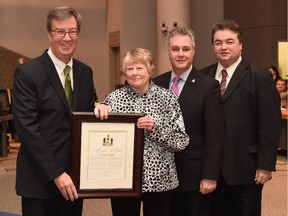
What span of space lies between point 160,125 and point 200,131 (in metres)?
0.36

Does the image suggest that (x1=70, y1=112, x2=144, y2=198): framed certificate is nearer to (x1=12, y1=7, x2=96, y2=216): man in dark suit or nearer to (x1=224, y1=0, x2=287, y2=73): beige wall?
(x1=12, y1=7, x2=96, y2=216): man in dark suit

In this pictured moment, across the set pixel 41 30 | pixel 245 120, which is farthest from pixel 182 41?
pixel 41 30

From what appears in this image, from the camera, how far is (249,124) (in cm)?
283

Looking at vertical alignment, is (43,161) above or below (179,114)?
below

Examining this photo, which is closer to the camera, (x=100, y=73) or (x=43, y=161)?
(x=43, y=161)

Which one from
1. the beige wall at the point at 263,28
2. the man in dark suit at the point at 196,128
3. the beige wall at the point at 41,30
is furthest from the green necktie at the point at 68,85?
the beige wall at the point at 41,30

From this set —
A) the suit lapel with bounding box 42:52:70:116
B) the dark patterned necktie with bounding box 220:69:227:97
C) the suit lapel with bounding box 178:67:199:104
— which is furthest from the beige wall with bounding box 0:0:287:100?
the suit lapel with bounding box 42:52:70:116

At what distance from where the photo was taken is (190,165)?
104 inches

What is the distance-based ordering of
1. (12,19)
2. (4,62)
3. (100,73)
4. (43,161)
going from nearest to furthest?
(43,161), (4,62), (12,19), (100,73)

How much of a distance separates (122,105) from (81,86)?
241 mm

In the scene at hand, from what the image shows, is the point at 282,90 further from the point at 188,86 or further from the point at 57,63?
the point at 57,63

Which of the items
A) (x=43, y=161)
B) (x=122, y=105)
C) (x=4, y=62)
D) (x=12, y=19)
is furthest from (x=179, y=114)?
(x=12, y=19)

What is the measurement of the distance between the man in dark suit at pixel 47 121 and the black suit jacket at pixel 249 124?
3.28ft

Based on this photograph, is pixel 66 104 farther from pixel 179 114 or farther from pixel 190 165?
pixel 190 165
